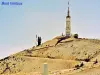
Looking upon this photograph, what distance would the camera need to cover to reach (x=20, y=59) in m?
59.8

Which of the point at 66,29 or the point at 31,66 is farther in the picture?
the point at 66,29

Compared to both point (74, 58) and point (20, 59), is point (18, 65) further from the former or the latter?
point (74, 58)

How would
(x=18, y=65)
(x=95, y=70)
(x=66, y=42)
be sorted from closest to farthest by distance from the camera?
(x=95, y=70) → (x=18, y=65) → (x=66, y=42)

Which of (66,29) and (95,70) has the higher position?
(66,29)

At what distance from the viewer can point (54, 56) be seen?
192 feet

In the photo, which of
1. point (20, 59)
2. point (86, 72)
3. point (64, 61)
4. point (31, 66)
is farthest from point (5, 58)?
point (86, 72)

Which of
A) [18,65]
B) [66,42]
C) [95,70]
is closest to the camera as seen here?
[95,70]

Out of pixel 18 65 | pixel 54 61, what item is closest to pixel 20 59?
pixel 18 65

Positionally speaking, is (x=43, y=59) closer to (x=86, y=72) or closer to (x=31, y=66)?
(x=31, y=66)

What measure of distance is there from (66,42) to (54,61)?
345 inches

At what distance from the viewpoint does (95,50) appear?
181 ft

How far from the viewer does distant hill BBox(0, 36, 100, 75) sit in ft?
174

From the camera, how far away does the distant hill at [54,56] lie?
53.2 m

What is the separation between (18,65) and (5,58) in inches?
296
